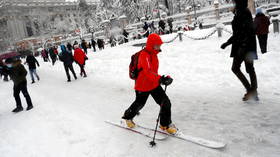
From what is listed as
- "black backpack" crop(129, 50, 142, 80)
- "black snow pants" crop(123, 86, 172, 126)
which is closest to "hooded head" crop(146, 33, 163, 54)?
"black backpack" crop(129, 50, 142, 80)

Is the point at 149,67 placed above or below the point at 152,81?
above

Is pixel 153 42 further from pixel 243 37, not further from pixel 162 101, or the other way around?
pixel 243 37

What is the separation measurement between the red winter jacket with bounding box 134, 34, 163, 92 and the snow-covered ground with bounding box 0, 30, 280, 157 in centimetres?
97

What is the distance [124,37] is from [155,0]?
52.1ft

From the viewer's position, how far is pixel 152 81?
371 cm

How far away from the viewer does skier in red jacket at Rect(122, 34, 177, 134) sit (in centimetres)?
350

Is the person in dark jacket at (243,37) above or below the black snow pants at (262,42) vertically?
above

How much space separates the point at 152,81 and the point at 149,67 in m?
0.30

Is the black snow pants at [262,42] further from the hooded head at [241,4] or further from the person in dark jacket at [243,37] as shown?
the hooded head at [241,4]

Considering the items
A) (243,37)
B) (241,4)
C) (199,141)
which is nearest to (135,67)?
(199,141)

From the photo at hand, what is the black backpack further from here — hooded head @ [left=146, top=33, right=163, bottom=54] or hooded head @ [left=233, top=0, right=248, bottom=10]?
hooded head @ [left=233, top=0, right=248, bottom=10]

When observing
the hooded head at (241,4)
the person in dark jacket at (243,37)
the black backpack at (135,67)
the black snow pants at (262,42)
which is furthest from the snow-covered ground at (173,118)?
the hooded head at (241,4)

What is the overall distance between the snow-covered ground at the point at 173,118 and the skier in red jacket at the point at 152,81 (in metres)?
0.46

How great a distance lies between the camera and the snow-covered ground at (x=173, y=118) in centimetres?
364
